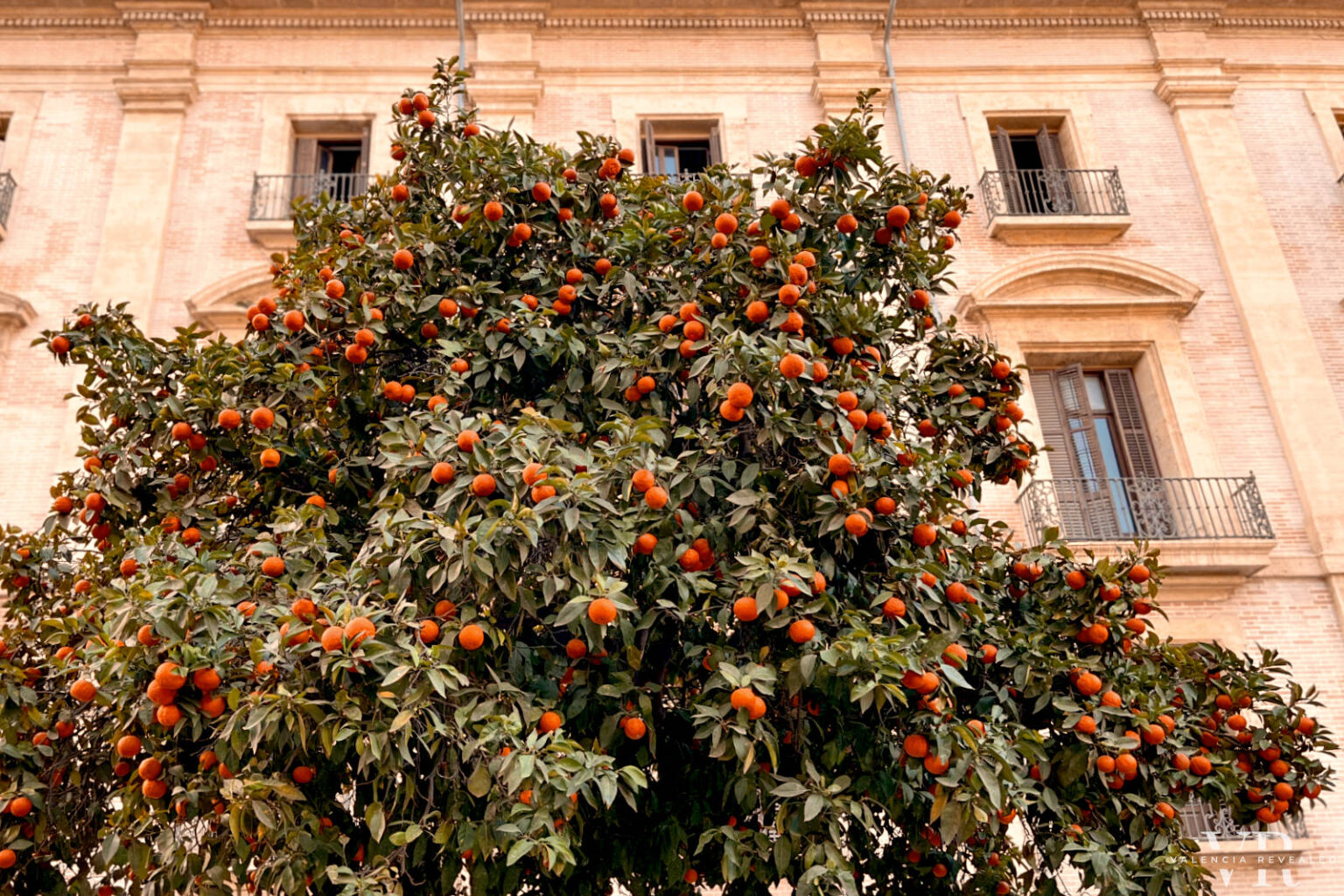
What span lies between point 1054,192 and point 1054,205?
0.18 metres

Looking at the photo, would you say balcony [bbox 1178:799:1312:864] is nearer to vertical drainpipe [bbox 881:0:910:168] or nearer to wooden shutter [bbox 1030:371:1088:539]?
wooden shutter [bbox 1030:371:1088:539]

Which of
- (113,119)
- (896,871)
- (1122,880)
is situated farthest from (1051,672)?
(113,119)

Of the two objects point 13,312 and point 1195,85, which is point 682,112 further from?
point 13,312

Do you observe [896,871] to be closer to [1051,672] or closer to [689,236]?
[1051,672]

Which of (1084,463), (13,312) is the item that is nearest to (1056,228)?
(1084,463)

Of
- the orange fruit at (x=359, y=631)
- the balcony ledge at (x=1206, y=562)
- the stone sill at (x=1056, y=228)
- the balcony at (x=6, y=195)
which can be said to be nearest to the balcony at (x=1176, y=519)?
the balcony ledge at (x=1206, y=562)

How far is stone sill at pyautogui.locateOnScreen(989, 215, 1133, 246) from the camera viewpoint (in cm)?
1195

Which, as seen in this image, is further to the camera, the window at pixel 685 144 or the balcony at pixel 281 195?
the window at pixel 685 144

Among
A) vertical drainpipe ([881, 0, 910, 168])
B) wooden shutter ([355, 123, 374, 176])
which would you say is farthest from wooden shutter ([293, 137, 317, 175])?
vertical drainpipe ([881, 0, 910, 168])

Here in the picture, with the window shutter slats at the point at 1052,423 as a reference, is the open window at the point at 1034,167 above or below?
above

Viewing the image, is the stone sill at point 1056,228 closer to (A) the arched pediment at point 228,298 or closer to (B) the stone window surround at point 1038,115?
(B) the stone window surround at point 1038,115

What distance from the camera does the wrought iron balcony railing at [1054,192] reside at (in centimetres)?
1227

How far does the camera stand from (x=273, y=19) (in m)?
13.0

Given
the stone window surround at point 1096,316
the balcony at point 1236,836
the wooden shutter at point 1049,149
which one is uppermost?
the wooden shutter at point 1049,149
